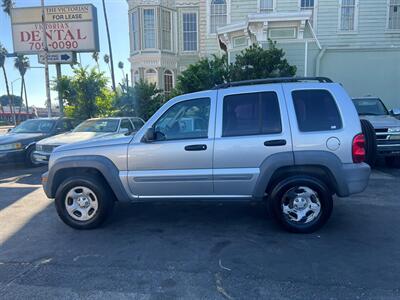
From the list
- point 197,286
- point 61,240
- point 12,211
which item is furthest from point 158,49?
point 197,286

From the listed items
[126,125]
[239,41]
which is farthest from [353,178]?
[239,41]

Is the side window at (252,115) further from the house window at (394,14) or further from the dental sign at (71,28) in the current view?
the house window at (394,14)

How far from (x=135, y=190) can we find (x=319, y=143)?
251 cm

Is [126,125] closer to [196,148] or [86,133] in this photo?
[86,133]

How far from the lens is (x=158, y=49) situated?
19.6m

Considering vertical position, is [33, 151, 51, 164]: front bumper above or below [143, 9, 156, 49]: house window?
below

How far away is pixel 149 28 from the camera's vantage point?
1966 cm

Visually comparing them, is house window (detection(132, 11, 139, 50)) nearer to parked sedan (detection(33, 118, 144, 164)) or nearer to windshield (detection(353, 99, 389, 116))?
parked sedan (detection(33, 118, 144, 164))

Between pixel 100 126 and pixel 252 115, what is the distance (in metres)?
6.47

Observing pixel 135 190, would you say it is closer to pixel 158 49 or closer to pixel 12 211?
pixel 12 211

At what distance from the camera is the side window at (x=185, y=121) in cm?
412

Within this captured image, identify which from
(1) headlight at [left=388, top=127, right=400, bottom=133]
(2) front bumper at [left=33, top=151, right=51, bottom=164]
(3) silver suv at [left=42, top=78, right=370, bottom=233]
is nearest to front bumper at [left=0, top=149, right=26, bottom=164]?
(2) front bumper at [left=33, top=151, right=51, bottom=164]

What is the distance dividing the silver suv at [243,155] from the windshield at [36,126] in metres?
6.58

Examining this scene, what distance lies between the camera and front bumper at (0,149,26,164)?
877 cm
